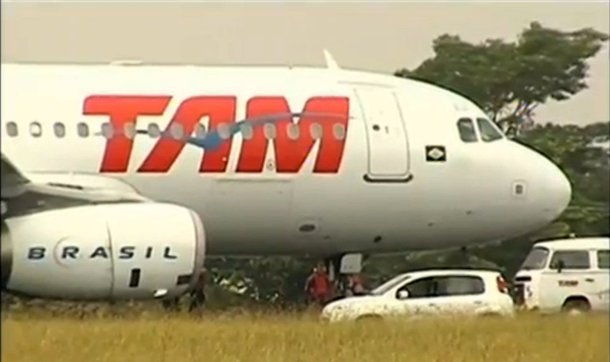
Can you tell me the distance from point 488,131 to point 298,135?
276cm

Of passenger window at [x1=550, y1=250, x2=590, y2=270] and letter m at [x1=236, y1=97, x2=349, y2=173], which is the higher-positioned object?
letter m at [x1=236, y1=97, x2=349, y2=173]

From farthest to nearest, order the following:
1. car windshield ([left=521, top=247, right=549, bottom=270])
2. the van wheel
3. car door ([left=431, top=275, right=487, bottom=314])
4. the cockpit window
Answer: car windshield ([left=521, top=247, right=549, bottom=270])
the van wheel
the cockpit window
car door ([left=431, top=275, right=487, bottom=314])

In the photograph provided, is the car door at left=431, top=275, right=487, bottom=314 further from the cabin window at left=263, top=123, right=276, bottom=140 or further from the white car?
the cabin window at left=263, top=123, right=276, bottom=140

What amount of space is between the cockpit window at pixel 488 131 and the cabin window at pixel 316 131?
230 centimetres

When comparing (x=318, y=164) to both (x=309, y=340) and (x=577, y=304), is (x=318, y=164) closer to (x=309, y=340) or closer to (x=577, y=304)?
(x=577, y=304)

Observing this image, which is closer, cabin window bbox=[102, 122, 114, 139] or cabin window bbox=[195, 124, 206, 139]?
cabin window bbox=[102, 122, 114, 139]

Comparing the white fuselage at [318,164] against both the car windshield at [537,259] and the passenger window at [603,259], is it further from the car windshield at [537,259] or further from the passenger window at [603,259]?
the car windshield at [537,259]

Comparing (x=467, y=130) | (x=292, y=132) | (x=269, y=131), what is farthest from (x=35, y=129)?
(x=467, y=130)

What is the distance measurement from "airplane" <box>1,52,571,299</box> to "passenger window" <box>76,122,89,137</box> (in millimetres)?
16

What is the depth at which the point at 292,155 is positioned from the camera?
17000 mm

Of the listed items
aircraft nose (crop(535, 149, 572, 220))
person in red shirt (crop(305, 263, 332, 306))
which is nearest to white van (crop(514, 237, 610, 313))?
aircraft nose (crop(535, 149, 572, 220))

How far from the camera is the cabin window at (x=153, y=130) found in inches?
651

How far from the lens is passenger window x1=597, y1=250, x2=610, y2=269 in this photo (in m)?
21.2

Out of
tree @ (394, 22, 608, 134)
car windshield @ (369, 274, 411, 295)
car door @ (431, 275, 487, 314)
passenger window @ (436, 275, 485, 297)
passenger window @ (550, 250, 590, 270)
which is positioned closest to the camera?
car door @ (431, 275, 487, 314)
